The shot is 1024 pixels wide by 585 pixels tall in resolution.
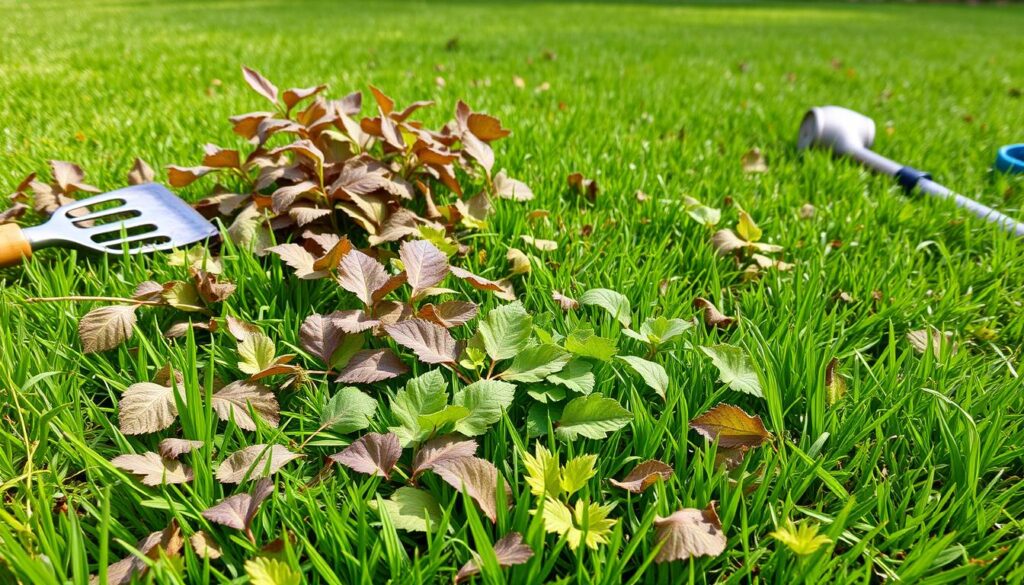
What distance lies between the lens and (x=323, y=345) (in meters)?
1.26

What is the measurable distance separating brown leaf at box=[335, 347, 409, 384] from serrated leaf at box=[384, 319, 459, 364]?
52mm

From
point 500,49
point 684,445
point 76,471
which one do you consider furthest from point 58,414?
point 500,49

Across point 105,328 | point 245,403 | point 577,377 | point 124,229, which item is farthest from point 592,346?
point 124,229

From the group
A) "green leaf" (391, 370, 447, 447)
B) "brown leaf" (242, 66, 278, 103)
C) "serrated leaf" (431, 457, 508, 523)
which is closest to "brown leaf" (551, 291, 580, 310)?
"green leaf" (391, 370, 447, 447)

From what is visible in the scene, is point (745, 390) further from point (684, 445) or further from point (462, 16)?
point (462, 16)

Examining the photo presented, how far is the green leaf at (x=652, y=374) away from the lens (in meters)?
1.13

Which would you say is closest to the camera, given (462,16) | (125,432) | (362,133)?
(125,432)

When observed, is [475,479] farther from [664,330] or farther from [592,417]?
[664,330]

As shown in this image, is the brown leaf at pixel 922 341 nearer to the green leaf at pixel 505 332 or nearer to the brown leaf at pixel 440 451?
the green leaf at pixel 505 332

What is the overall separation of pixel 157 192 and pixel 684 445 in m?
1.56

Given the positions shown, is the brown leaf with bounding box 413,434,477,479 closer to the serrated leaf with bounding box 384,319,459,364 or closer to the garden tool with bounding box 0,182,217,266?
the serrated leaf with bounding box 384,319,459,364

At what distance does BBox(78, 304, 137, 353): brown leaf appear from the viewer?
3.98ft

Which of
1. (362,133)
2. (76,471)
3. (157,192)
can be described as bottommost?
(76,471)

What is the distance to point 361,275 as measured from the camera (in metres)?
1.33
